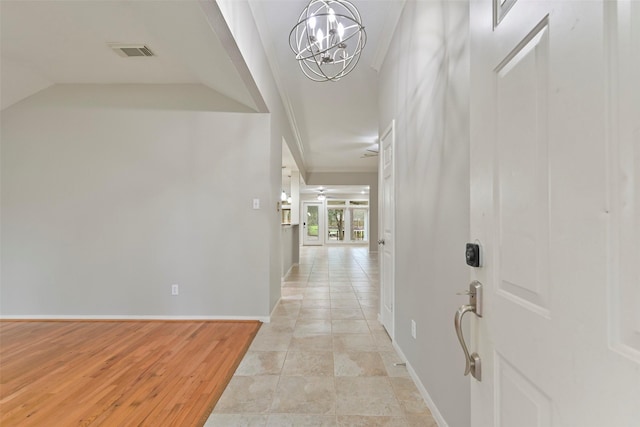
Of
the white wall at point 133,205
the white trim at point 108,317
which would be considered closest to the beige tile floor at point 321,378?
the white trim at point 108,317

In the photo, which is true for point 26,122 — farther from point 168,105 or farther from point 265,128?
point 265,128

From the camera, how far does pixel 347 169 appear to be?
10.1 metres

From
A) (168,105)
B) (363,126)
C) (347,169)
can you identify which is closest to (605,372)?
(168,105)

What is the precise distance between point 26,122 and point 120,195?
1.36 m

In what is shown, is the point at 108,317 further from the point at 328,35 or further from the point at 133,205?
the point at 328,35

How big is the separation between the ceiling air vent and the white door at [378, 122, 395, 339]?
2.43 m

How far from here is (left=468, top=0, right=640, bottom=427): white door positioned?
1.38 feet

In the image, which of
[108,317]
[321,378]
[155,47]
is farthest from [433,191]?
[108,317]

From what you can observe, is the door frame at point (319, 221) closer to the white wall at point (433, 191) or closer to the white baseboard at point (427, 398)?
the white wall at point (433, 191)

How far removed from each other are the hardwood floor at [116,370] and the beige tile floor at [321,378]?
0.62ft

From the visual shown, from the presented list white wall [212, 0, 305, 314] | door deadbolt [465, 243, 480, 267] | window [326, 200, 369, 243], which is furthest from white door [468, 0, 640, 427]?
window [326, 200, 369, 243]

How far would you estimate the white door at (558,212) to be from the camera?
0.42 meters

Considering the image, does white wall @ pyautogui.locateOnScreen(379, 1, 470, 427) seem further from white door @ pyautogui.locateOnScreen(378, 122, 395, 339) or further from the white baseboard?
white door @ pyautogui.locateOnScreen(378, 122, 395, 339)

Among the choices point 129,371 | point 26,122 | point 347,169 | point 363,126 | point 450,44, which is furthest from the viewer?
point 347,169
